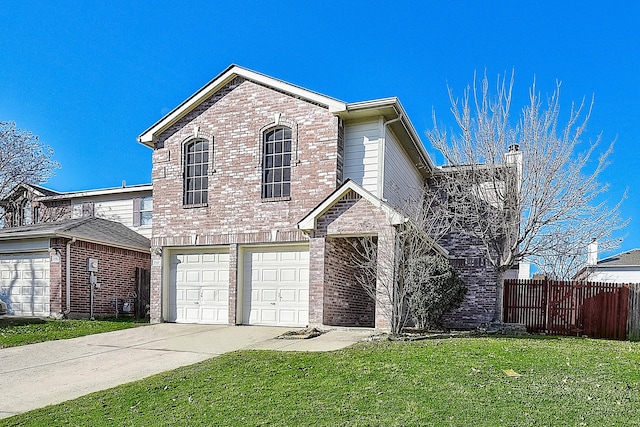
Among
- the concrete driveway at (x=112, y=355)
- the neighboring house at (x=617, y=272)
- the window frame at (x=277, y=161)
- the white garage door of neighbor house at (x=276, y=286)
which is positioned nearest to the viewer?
the concrete driveway at (x=112, y=355)

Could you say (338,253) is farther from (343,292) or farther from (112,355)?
(112,355)

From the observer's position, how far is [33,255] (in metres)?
16.5

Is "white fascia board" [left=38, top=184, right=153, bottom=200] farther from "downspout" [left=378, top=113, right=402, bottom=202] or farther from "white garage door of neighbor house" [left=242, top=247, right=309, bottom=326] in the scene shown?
"downspout" [left=378, top=113, right=402, bottom=202]

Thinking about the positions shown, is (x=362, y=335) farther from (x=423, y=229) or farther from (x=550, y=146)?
(x=550, y=146)

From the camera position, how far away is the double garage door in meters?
13.6

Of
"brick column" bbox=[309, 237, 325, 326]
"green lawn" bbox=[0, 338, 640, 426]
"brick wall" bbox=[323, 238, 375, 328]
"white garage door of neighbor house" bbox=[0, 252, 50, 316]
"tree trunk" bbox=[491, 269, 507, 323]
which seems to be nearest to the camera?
"green lawn" bbox=[0, 338, 640, 426]

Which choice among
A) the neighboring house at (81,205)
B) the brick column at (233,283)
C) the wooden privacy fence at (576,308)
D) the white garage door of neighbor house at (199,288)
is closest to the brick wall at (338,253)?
the brick column at (233,283)

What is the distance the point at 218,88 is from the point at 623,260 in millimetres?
26525

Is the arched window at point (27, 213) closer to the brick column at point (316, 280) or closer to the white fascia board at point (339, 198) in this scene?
the white fascia board at point (339, 198)

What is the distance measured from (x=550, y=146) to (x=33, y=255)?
1713 centimetres

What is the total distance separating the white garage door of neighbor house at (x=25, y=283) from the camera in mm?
16188

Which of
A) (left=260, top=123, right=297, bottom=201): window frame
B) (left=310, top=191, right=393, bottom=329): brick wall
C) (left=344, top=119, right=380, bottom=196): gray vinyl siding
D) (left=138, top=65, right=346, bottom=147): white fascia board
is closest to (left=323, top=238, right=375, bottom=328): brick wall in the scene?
A: (left=310, top=191, right=393, bottom=329): brick wall

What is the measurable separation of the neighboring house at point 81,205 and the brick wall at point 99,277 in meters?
2.96

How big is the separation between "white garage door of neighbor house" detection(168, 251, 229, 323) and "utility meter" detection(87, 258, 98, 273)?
3167 millimetres
